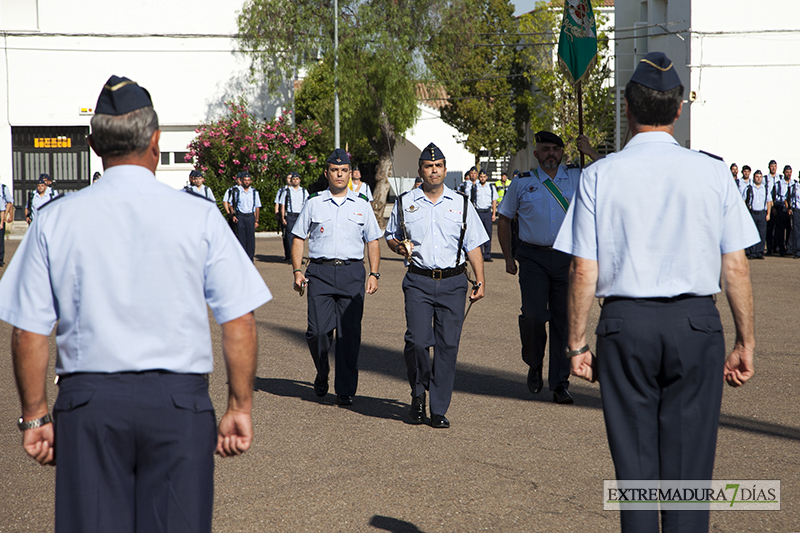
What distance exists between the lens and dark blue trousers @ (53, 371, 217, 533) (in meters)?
2.49

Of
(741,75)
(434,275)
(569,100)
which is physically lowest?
(434,275)

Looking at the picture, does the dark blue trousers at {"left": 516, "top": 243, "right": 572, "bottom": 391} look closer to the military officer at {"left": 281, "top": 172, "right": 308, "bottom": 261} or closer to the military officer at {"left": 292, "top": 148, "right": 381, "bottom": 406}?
the military officer at {"left": 292, "top": 148, "right": 381, "bottom": 406}

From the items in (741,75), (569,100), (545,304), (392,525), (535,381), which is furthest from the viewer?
(569,100)

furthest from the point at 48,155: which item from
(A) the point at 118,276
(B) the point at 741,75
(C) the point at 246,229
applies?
(A) the point at 118,276

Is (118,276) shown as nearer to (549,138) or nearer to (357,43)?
(549,138)

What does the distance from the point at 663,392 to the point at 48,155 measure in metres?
32.5

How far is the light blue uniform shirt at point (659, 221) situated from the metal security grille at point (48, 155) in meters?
31.4

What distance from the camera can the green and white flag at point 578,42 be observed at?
23.6 ft

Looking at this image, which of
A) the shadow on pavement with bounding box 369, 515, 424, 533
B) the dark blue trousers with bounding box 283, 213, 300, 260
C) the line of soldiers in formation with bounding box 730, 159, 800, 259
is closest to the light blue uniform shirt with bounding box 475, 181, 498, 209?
the dark blue trousers with bounding box 283, 213, 300, 260

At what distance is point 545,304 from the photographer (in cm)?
707

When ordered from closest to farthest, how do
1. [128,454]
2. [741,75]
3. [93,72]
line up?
[128,454], [93,72], [741,75]

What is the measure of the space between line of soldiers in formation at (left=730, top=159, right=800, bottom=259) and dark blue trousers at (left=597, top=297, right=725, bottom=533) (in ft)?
58.8

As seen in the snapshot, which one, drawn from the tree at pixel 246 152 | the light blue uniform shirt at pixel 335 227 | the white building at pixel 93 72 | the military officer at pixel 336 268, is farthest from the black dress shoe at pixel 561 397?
the white building at pixel 93 72

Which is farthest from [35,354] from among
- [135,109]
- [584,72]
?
[584,72]
